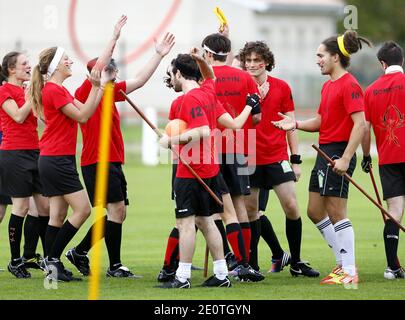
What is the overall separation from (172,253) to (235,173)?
1021 mm

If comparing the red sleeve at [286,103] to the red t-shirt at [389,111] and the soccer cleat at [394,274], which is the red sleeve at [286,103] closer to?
the red t-shirt at [389,111]

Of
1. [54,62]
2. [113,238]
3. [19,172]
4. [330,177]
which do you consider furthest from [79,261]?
[330,177]

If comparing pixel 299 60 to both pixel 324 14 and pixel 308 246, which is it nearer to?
pixel 324 14

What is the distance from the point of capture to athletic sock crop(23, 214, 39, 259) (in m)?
11.5

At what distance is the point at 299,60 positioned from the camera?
50.7 meters

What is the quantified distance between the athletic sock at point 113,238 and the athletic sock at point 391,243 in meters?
2.73

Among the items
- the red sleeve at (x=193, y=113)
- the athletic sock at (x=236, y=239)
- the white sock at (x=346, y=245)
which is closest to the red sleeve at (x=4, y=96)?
the red sleeve at (x=193, y=113)

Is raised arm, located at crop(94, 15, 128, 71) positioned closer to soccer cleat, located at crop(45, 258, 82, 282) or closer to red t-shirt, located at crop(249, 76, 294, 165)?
soccer cleat, located at crop(45, 258, 82, 282)

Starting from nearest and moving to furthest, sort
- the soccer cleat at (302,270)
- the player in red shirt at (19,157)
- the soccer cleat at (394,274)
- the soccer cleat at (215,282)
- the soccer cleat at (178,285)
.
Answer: the soccer cleat at (178,285)
the soccer cleat at (215,282)
the soccer cleat at (394,274)
the soccer cleat at (302,270)
the player in red shirt at (19,157)

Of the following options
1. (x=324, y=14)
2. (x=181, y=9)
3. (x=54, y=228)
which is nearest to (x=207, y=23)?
(x=181, y=9)

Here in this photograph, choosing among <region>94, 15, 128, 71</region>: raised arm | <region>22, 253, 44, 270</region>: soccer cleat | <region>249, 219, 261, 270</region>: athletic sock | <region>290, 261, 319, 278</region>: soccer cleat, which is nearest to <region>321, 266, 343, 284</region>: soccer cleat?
<region>290, 261, 319, 278</region>: soccer cleat

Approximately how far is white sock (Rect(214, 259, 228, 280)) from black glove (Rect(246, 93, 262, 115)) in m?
1.54

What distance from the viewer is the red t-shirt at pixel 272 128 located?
11203mm
